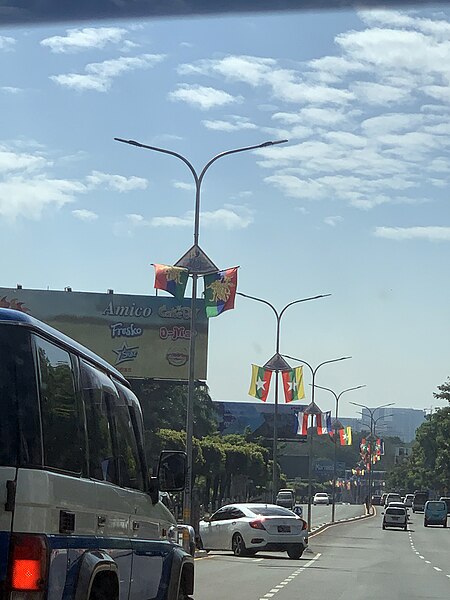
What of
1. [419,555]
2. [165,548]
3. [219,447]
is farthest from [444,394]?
[165,548]

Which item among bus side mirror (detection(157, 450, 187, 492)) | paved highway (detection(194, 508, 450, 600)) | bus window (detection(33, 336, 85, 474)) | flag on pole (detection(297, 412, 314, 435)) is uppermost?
flag on pole (detection(297, 412, 314, 435))

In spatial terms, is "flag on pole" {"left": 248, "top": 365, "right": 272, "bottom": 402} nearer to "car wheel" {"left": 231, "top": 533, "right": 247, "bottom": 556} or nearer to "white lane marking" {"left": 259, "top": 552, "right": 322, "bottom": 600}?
"white lane marking" {"left": 259, "top": 552, "right": 322, "bottom": 600}

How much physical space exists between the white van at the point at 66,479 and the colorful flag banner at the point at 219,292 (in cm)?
2756

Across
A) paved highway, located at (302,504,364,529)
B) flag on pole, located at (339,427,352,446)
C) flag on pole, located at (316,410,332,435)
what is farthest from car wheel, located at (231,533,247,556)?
flag on pole, located at (339,427,352,446)

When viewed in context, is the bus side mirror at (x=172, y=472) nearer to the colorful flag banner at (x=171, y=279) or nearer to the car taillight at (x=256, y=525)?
the car taillight at (x=256, y=525)

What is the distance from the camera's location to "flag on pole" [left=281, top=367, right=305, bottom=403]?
50.3 m

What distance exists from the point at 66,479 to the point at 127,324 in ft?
194

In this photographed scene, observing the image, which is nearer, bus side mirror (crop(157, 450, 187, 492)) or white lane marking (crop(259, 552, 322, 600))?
bus side mirror (crop(157, 450, 187, 492))

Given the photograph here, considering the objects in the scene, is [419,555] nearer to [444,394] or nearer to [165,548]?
[165,548]

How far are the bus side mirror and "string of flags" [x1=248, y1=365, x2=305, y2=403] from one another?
3857cm

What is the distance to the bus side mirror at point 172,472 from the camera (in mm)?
9359

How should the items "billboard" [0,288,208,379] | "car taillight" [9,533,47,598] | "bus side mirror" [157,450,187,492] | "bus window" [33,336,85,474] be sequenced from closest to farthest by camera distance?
"car taillight" [9,533,47,598], "bus window" [33,336,85,474], "bus side mirror" [157,450,187,492], "billboard" [0,288,208,379]

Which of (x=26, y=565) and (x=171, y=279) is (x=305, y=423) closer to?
(x=171, y=279)

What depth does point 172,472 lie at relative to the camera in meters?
9.38
